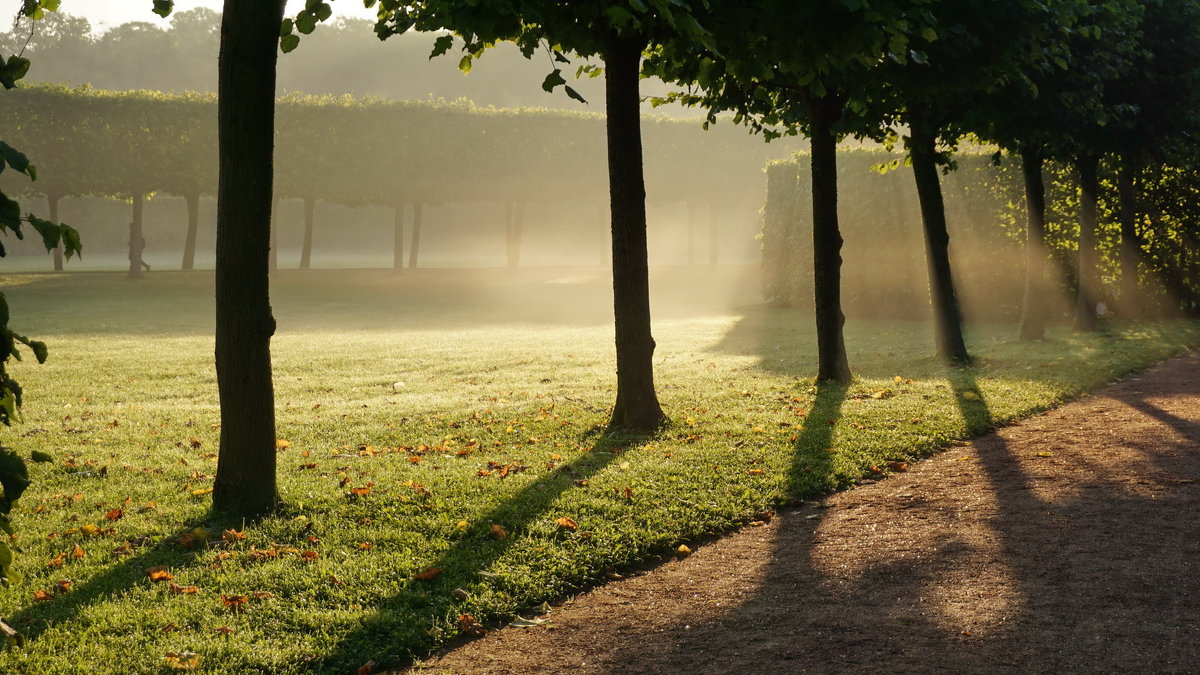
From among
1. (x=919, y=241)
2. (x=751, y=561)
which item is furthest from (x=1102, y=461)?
(x=919, y=241)

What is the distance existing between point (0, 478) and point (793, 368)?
43.0 ft

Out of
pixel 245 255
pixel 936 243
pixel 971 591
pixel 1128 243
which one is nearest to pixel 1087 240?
pixel 1128 243

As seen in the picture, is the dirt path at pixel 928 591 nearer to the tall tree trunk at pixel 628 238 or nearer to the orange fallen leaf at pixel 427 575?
the orange fallen leaf at pixel 427 575

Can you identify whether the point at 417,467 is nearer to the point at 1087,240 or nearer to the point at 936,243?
the point at 936,243

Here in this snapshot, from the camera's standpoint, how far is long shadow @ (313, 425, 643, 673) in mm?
4621

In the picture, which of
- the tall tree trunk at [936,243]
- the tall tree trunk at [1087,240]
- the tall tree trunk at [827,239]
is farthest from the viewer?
→ the tall tree trunk at [1087,240]

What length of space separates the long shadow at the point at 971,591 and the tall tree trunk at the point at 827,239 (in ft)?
17.6

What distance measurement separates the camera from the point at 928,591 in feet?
17.1

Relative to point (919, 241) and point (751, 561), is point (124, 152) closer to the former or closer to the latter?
point (919, 241)

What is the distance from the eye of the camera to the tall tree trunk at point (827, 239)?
41.0ft

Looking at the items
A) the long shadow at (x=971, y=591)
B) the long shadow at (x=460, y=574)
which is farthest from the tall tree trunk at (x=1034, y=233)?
the long shadow at (x=460, y=574)

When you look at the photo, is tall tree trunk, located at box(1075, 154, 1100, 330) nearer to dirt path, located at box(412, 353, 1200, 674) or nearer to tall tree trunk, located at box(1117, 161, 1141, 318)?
tall tree trunk, located at box(1117, 161, 1141, 318)

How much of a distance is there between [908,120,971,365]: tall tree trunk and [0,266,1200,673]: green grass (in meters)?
0.47

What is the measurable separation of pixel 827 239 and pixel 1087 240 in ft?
30.2
